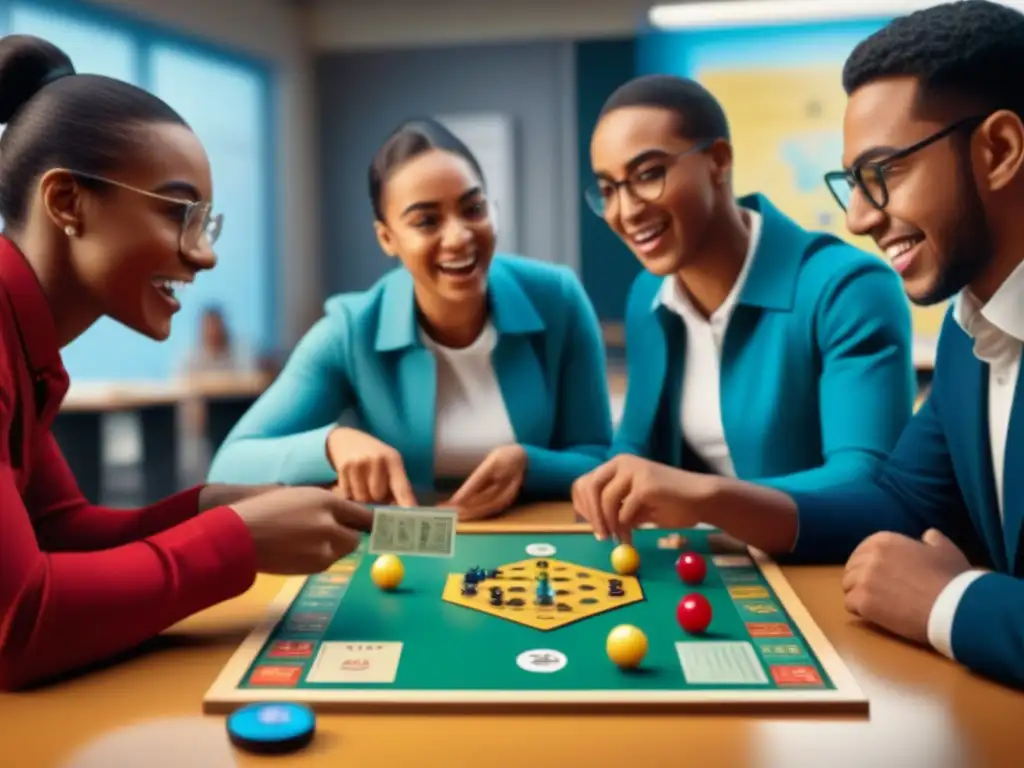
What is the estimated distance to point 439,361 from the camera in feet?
5.29

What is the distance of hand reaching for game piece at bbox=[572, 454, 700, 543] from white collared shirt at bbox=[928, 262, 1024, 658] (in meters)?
0.30

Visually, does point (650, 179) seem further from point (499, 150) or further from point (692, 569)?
point (499, 150)

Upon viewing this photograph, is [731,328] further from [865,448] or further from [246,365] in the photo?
[246,365]

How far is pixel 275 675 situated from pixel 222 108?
1.76 metres

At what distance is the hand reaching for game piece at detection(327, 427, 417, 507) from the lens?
1340 mm

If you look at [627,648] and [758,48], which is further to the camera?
[758,48]

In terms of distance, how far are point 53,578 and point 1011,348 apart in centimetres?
89

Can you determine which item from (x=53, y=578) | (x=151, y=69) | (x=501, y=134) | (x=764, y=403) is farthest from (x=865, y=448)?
(x=151, y=69)

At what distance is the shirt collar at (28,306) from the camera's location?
2.74 feet

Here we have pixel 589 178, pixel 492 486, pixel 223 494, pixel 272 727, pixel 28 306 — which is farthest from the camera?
pixel 589 178

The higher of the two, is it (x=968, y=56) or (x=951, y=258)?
(x=968, y=56)

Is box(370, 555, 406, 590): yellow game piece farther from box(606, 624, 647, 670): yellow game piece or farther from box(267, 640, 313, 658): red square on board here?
box(606, 624, 647, 670): yellow game piece

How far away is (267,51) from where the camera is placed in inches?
85.0

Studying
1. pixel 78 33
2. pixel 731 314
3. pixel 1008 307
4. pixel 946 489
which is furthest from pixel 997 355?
pixel 78 33
